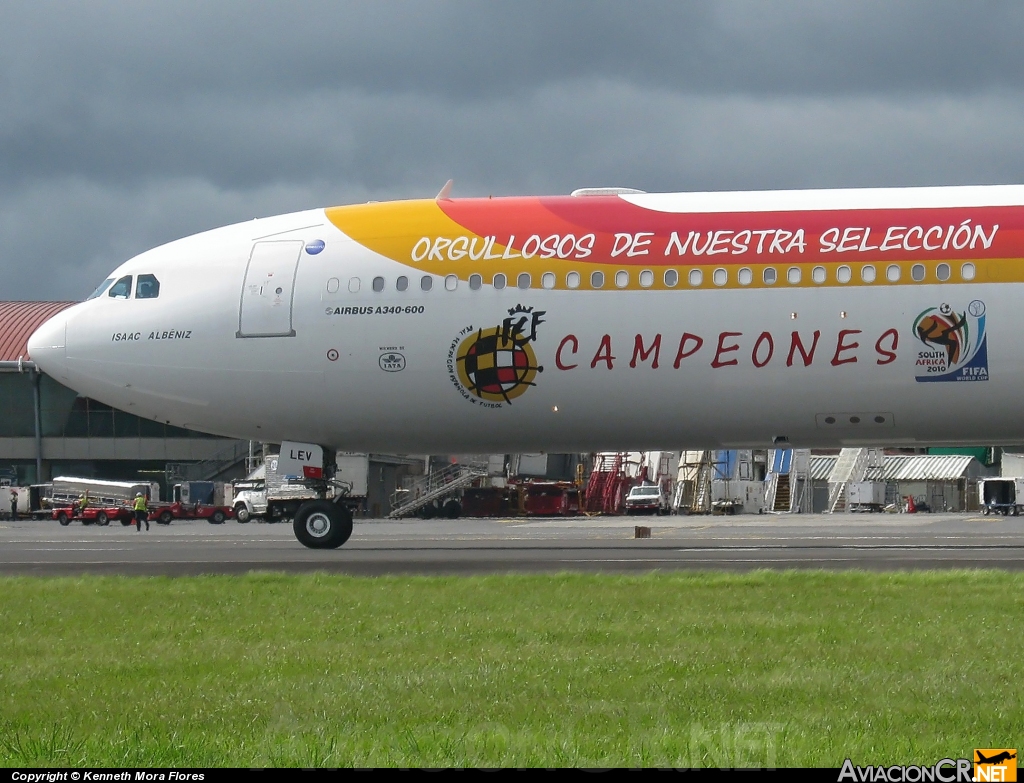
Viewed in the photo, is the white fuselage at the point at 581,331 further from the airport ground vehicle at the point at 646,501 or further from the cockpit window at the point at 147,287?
the airport ground vehicle at the point at 646,501

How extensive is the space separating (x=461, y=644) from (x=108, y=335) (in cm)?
1588

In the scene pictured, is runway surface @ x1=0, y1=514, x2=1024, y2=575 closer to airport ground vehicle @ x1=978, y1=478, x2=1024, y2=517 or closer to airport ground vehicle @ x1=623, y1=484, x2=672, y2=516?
airport ground vehicle @ x1=978, y1=478, x2=1024, y2=517

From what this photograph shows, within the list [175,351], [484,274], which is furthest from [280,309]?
[484,274]

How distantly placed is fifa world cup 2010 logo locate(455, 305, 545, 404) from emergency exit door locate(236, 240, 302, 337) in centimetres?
336

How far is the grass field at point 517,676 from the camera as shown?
19.8 ft

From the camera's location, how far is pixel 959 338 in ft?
65.9

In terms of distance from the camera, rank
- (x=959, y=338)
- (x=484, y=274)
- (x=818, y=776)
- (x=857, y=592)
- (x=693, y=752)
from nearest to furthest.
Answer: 1. (x=818, y=776)
2. (x=693, y=752)
3. (x=857, y=592)
4. (x=959, y=338)
5. (x=484, y=274)

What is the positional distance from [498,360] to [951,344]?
755 cm

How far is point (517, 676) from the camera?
8148 millimetres

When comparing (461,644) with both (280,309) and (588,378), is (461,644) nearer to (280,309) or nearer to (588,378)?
(588,378)

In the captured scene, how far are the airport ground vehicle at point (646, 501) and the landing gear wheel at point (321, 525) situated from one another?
43.4m

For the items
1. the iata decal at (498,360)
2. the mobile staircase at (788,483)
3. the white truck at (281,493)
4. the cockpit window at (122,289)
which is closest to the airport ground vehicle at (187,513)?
the white truck at (281,493)

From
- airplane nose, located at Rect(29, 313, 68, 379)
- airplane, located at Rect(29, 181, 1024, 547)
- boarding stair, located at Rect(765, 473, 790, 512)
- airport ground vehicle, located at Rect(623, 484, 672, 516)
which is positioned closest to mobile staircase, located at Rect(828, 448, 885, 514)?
boarding stair, located at Rect(765, 473, 790, 512)

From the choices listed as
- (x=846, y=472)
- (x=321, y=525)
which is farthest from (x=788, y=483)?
(x=321, y=525)
